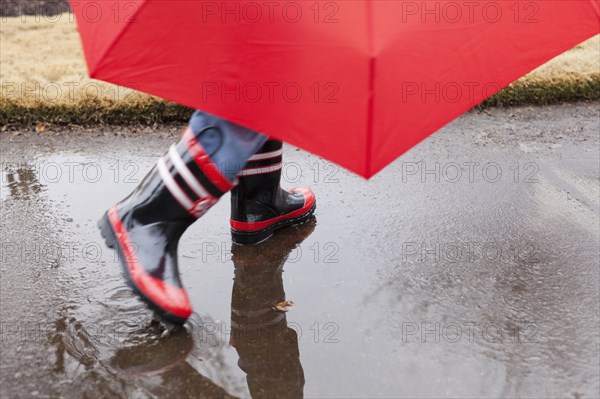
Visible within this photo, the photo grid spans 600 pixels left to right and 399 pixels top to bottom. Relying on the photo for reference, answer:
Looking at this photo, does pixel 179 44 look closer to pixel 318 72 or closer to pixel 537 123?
pixel 318 72

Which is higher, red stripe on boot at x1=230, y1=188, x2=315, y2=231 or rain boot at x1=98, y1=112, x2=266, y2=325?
rain boot at x1=98, y1=112, x2=266, y2=325

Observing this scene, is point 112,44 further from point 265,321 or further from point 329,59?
point 265,321

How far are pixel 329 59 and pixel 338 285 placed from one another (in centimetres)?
117

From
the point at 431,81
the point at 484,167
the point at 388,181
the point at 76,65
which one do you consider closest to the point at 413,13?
the point at 431,81

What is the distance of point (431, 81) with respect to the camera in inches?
70.3

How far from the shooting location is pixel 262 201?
2904mm

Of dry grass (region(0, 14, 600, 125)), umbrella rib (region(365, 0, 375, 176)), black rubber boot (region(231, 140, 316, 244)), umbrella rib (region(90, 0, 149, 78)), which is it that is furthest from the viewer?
dry grass (region(0, 14, 600, 125))

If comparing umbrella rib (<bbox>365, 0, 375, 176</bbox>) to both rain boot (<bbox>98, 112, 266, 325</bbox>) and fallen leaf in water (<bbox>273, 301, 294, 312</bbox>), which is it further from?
fallen leaf in water (<bbox>273, 301, 294, 312</bbox>)

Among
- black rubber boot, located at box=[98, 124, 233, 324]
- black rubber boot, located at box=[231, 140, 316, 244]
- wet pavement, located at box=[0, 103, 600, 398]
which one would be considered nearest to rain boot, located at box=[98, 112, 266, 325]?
black rubber boot, located at box=[98, 124, 233, 324]

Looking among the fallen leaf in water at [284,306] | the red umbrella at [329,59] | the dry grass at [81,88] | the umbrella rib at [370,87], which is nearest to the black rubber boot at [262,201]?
the fallen leaf in water at [284,306]

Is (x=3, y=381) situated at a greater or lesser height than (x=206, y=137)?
lesser

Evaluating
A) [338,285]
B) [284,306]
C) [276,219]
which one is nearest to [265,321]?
[284,306]

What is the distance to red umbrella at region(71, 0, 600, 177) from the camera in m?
1.73

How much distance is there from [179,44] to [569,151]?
2.67m
